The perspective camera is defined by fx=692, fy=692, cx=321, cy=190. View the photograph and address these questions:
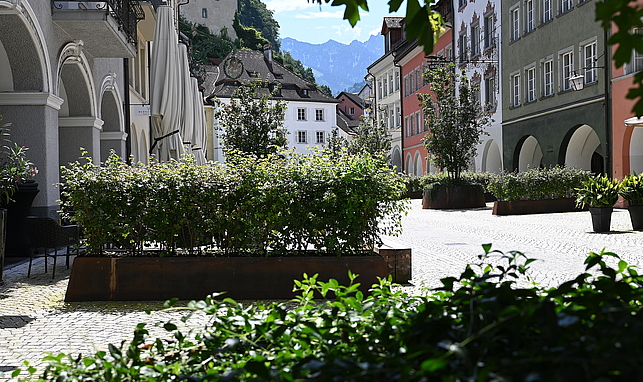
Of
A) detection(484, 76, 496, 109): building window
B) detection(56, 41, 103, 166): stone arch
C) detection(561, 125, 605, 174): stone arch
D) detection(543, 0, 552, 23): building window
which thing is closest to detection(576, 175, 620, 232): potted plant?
detection(56, 41, 103, 166): stone arch

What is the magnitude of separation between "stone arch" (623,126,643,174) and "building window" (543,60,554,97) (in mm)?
6181

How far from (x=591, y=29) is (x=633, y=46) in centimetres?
2557

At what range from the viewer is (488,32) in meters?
36.5

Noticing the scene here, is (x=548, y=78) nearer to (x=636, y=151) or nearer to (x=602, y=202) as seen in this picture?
(x=636, y=151)

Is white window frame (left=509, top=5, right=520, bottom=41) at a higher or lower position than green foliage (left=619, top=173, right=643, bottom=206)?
higher

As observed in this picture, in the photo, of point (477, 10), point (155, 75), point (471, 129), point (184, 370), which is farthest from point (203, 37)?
point (184, 370)

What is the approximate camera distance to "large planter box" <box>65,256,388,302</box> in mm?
7082

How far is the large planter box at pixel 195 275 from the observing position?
7082mm

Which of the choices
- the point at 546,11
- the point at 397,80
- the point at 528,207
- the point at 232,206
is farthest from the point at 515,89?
the point at 232,206

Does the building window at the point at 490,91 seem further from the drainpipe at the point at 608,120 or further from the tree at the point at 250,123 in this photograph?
the tree at the point at 250,123

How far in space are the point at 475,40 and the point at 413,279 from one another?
32.7 metres

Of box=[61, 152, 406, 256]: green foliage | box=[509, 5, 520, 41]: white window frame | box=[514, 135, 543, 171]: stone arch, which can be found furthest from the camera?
box=[514, 135, 543, 171]: stone arch

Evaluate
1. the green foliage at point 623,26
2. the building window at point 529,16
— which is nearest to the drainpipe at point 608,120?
the building window at point 529,16

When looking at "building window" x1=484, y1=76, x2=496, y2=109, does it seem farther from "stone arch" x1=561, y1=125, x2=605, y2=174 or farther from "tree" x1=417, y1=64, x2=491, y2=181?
"stone arch" x1=561, y1=125, x2=605, y2=174
